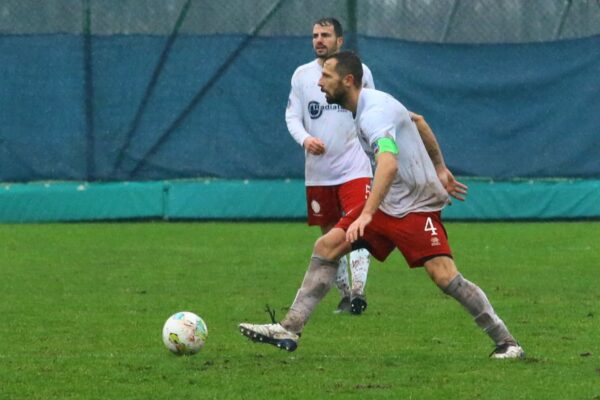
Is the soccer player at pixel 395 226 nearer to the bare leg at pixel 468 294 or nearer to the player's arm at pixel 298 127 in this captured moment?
the bare leg at pixel 468 294

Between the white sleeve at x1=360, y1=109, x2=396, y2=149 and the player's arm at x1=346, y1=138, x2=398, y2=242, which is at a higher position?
the white sleeve at x1=360, y1=109, x2=396, y2=149

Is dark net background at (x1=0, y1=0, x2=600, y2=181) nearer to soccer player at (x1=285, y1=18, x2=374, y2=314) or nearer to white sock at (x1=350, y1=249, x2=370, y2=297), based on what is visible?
soccer player at (x1=285, y1=18, x2=374, y2=314)

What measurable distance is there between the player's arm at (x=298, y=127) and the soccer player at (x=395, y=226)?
2.11m

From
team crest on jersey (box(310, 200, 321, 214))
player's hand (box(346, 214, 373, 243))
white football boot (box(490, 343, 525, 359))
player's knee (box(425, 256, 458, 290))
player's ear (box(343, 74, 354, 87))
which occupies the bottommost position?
white football boot (box(490, 343, 525, 359))

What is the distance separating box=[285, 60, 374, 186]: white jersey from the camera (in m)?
11.4

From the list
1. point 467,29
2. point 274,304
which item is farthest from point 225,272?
point 467,29

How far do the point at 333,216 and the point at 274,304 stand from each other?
2.72 ft

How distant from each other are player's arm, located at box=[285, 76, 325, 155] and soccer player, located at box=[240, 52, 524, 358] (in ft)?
6.91

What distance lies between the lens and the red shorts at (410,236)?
328 inches

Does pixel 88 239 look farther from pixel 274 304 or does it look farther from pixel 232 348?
pixel 232 348

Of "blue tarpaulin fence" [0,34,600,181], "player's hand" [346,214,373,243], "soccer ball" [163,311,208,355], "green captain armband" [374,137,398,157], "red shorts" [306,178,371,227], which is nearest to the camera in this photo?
"player's hand" [346,214,373,243]

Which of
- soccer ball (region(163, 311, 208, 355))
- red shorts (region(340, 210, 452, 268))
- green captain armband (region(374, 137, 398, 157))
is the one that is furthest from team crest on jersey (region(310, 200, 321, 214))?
green captain armband (region(374, 137, 398, 157))

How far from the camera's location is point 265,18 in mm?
19688

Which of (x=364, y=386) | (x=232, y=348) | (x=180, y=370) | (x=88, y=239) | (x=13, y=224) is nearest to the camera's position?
Answer: (x=364, y=386)
